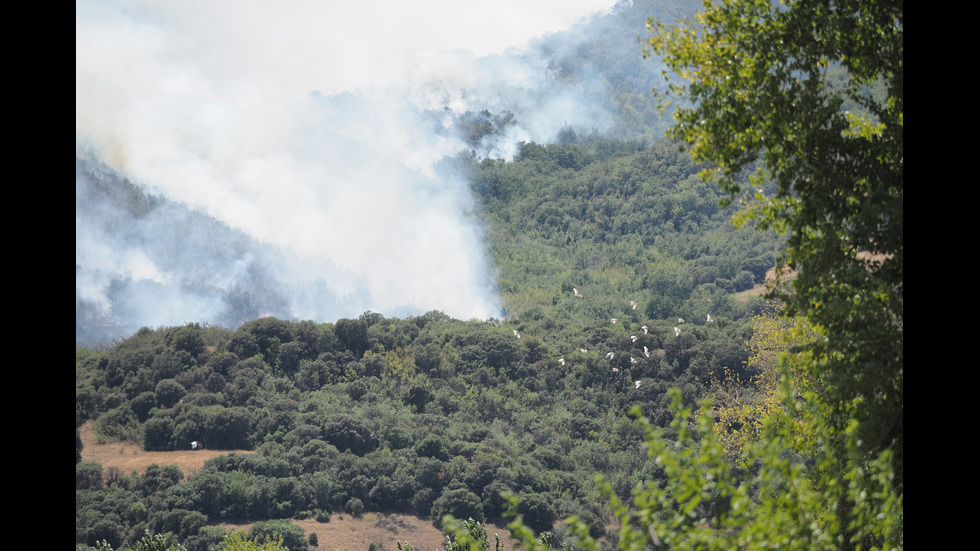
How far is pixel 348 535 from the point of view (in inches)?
1800

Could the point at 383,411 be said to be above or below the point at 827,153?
above

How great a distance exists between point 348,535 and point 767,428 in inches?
1548

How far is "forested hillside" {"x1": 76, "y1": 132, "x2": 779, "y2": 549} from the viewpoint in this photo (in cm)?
4688

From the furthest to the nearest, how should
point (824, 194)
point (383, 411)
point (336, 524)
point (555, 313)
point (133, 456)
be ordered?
1. point (555, 313)
2. point (383, 411)
3. point (133, 456)
4. point (336, 524)
5. point (824, 194)

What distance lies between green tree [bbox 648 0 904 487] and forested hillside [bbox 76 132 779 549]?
29269 mm

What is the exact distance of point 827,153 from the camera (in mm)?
11602

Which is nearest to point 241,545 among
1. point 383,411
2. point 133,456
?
point 133,456

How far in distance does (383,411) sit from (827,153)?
166ft

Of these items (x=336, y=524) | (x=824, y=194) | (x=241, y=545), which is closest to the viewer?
(x=824, y=194)

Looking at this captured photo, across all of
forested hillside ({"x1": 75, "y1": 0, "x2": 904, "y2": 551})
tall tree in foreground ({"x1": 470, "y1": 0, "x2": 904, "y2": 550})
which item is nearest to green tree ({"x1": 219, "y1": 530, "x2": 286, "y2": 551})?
forested hillside ({"x1": 75, "y1": 0, "x2": 904, "y2": 551})

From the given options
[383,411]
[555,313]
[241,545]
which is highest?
[555,313]

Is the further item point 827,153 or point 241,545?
point 241,545

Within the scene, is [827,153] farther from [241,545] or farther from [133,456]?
[133,456]
